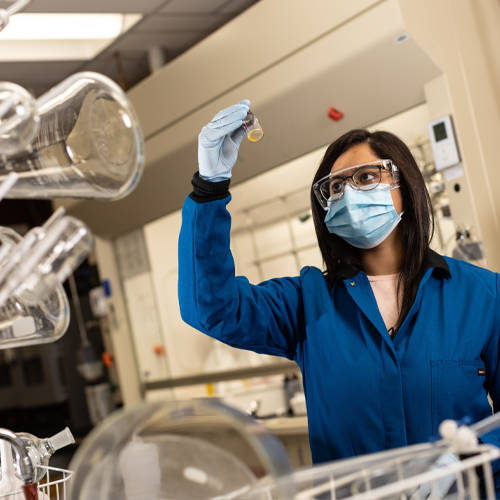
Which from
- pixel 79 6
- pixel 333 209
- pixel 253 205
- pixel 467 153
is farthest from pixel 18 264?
pixel 253 205

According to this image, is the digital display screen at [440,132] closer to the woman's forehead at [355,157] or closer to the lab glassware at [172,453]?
the woman's forehead at [355,157]

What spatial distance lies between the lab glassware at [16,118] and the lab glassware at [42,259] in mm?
96

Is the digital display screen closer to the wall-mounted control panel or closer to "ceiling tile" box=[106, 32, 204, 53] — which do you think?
the wall-mounted control panel

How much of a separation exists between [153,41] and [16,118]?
2.79 m

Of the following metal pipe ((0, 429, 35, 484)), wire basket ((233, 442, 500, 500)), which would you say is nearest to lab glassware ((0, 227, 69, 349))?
metal pipe ((0, 429, 35, 484))

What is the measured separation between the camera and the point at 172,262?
367 cm

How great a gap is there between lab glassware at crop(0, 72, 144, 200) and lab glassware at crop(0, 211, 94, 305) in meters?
0.10

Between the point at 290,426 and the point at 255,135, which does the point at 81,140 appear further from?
the point at 290,426

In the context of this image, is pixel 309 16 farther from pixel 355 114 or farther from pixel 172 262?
pixel 172 262

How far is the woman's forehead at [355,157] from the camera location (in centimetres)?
143

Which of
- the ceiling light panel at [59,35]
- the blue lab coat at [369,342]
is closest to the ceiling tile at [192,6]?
the ceiling light panel at [59,35]

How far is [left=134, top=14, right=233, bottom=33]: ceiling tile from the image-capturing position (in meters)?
2.90

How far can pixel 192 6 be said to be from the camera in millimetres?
2826

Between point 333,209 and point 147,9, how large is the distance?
1893 millimetres
